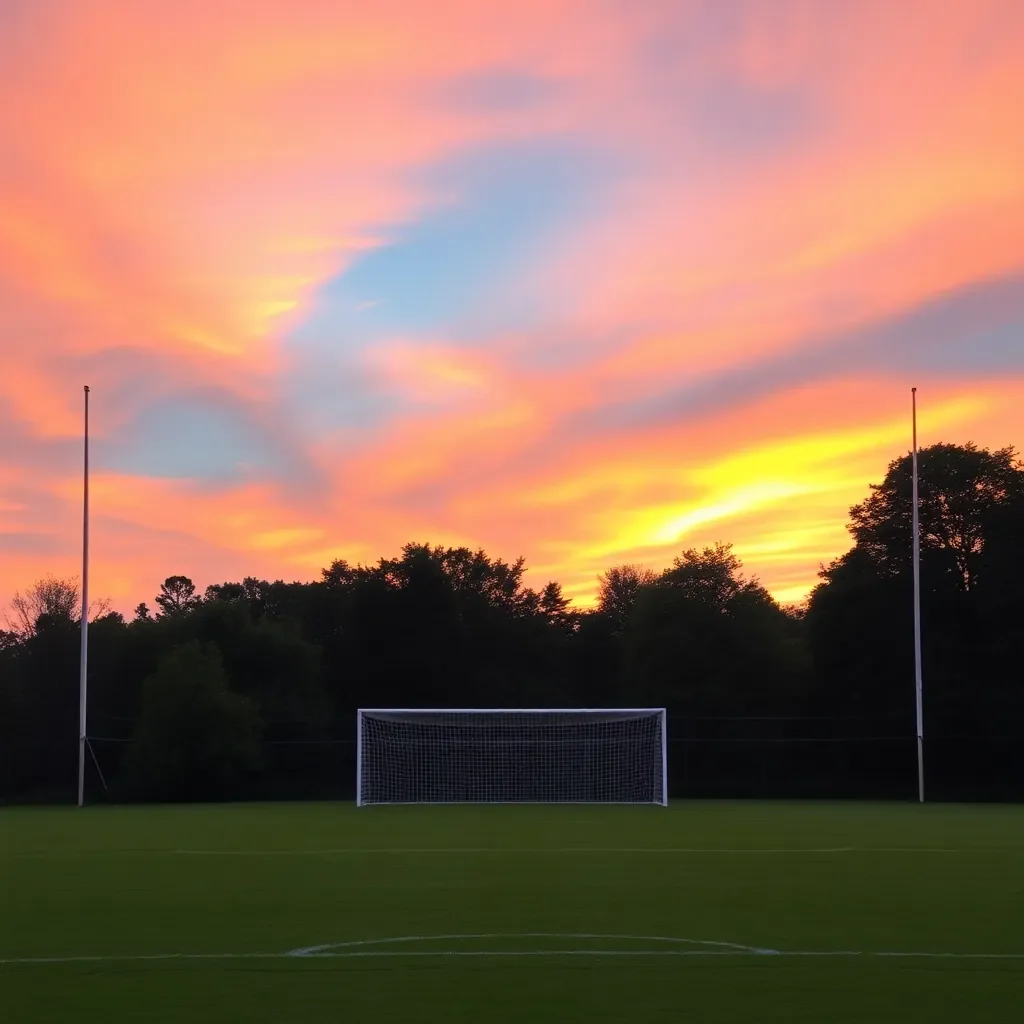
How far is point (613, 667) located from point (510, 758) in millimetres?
30523

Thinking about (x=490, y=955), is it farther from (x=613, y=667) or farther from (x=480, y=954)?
(x=613, y=667)

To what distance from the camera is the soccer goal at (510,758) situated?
3697cm

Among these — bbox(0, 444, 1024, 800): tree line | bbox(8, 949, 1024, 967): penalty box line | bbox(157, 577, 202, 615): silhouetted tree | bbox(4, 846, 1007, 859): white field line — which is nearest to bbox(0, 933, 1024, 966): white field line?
bbox(8, 949, 1024, 967): penalty box line

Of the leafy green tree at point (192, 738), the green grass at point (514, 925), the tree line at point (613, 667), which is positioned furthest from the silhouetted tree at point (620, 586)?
the green grass at point (514, 925)

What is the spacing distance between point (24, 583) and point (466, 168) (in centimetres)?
5413

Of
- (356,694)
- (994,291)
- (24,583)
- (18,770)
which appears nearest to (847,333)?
(994,291)

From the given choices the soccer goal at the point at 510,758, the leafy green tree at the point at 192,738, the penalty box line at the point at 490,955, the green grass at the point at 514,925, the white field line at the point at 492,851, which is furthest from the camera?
the leafy green tree at the point at 192,738

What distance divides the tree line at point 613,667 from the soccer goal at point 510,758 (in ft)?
12.7

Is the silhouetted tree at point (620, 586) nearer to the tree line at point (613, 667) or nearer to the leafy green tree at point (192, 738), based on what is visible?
the tree line at point (613, 667)

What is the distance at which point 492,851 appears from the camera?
1659 centimetres

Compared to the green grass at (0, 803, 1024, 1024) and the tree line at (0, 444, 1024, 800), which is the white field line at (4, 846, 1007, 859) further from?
the tree line at (0, 444, 1024, 800)

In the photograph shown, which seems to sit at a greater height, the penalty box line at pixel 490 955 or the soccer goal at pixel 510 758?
the penalty box line at pixel 490 955

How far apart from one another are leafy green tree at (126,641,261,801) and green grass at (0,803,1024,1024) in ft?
70.8

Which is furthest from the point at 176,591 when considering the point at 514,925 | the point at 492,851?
→ the point at 514,925
